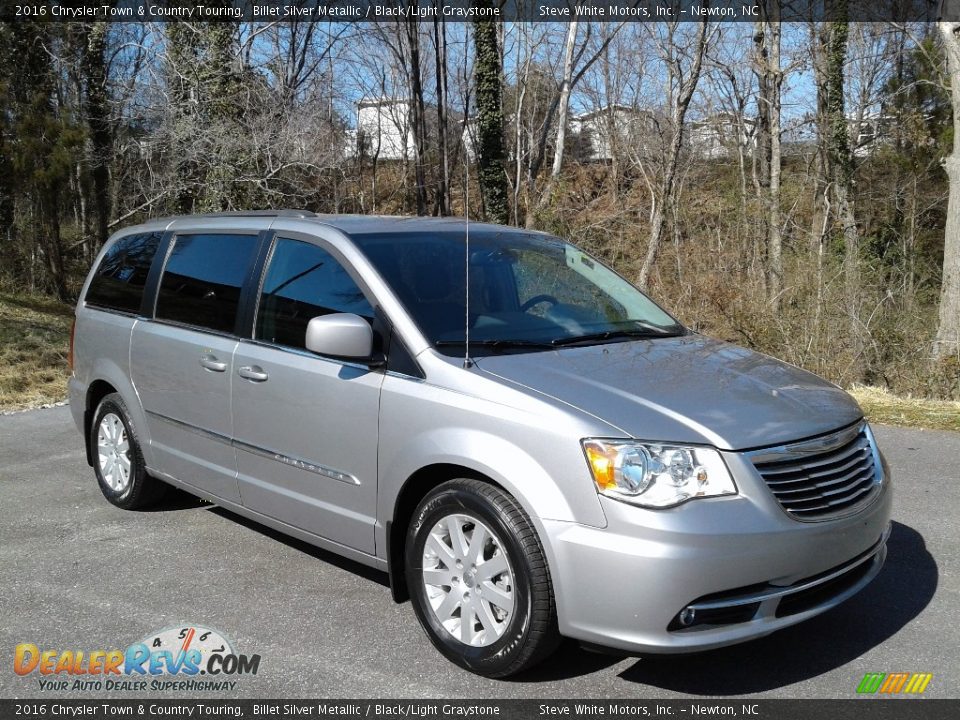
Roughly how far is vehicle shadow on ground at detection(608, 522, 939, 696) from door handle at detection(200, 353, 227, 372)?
8.35 ft

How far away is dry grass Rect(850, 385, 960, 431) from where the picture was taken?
26.9ft

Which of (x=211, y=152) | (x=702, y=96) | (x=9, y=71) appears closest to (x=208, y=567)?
(x=211, y=152)

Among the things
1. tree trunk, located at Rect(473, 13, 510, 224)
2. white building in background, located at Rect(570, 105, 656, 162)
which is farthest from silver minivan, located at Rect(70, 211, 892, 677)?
white building in background, located at Rect(570, 105, 656, 162)

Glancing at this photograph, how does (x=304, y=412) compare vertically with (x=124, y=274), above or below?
below

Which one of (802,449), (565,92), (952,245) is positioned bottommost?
(802,449)

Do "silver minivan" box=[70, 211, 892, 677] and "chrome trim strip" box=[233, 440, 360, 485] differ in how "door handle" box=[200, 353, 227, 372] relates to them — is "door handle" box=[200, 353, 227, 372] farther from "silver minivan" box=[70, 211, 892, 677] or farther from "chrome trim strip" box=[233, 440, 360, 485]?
"chrome trim strip" box=[233, 440, 360, 485]

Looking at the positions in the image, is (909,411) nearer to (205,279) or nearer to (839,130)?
(205,279)

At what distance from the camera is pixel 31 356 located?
12625 millimetres

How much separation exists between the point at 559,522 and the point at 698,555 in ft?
1.63

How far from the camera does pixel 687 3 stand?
2264 centimetres

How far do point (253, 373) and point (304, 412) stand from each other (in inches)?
17.9

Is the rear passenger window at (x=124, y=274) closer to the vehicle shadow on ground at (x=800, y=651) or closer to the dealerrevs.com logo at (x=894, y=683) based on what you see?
the vehicle shadow on ground at (x=800, y=651)

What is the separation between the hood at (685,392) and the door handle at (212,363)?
5.40 ft

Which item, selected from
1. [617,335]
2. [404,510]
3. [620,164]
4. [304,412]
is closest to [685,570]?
[404,510]
